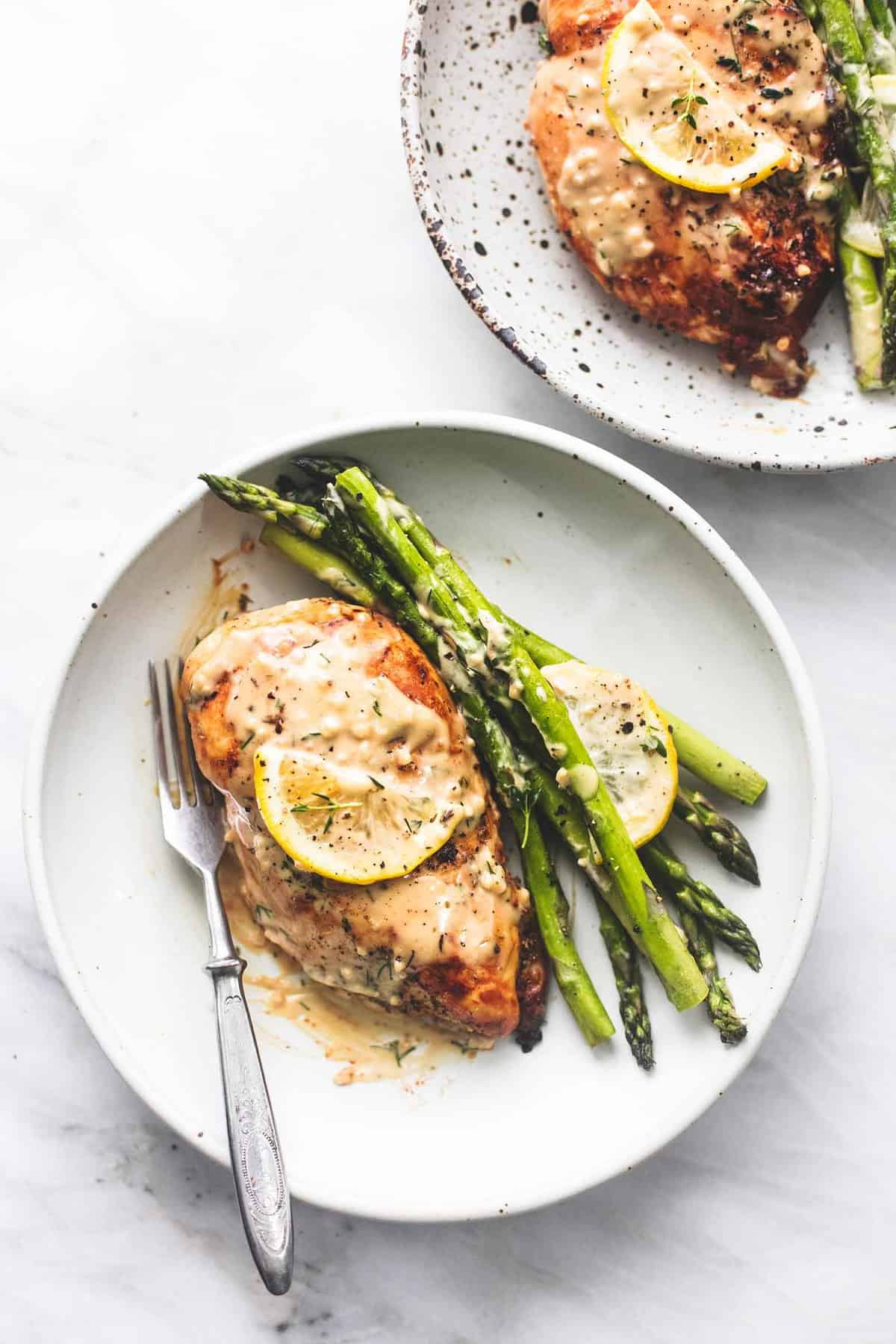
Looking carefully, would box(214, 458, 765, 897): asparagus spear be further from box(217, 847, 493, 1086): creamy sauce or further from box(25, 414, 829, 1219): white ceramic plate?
box(217, 847, 493, 1086): creamy sauce

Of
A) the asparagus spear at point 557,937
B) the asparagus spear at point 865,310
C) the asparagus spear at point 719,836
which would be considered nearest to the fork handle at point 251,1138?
the asparagus spear at point 557,937

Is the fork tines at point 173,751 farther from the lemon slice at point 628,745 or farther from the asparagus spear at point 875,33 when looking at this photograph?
→ the asparagus spear at point 875,33

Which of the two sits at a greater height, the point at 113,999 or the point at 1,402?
the point at 1,402

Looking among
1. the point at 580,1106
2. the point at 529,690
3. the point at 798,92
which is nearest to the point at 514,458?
the point at 529,690

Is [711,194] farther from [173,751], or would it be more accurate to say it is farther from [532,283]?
[173,751]

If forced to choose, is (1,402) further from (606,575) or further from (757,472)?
(757,472)

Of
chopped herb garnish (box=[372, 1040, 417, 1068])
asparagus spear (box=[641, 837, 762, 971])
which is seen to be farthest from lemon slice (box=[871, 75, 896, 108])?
chopped herb garnish (box=[372, 1040, 417, 1068])
